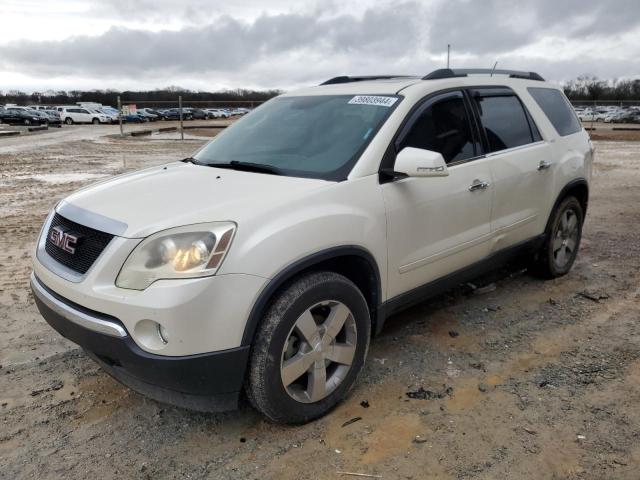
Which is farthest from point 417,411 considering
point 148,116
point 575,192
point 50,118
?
point 148,116

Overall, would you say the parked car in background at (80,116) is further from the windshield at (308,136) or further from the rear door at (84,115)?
the windshield at (308,136)

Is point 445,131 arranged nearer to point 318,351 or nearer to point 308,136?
point 308,136

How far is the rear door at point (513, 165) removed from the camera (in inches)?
160

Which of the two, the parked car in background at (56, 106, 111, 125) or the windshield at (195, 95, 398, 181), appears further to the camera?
the parked car in background at (56, 106, 111, 125)

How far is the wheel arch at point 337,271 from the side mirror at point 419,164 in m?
0.51

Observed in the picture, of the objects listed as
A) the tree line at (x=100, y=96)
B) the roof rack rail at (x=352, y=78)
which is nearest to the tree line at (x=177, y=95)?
the tree line at (x=100, y=96)

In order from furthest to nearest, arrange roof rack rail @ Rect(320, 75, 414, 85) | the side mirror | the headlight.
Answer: roof rack rail @ Rect(320, 75, 414, 85) → the side mirror → the headlight

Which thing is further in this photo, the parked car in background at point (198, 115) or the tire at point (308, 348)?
the parked car in background at point (198, 115)

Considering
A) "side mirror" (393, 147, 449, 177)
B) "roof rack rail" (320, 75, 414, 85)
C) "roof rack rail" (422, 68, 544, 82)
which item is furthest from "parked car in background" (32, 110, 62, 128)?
"side mirror" (393, 147, 449, 177)

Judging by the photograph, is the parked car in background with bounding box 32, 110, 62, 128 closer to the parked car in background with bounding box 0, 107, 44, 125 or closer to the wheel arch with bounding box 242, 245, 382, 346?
the parked car in background with bounding box 0, 107, 44, 125

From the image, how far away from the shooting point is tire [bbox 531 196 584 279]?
4.91 metres

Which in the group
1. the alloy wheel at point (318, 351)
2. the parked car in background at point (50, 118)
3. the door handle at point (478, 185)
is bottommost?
the alloy wheel at point (318, 351)

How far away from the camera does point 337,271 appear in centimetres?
312

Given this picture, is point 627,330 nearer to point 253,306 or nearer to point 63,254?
point 253,306
